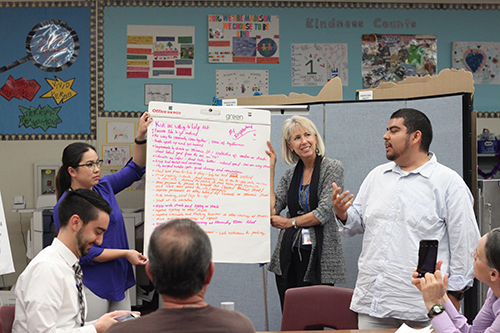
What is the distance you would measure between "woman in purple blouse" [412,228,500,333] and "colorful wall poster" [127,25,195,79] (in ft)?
12.9

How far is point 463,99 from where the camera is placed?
10.3 feet

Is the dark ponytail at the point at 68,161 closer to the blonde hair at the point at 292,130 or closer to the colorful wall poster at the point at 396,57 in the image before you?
the blonde hair at the point at 292,130

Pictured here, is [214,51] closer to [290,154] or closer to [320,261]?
[290,154]

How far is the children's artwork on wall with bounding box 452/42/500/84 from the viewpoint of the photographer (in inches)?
204

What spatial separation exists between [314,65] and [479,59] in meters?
1.89

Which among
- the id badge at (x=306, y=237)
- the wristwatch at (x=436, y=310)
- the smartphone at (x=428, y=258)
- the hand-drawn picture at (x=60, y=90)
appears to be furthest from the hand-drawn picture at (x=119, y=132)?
the wristwatch at (x=436, y=310)

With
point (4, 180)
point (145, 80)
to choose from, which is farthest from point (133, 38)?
point (4, 180)

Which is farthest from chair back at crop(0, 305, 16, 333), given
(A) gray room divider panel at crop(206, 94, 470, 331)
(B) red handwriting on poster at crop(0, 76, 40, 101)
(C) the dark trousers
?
(B) red handwriting on poster at crop(0, 76, 40, 101)

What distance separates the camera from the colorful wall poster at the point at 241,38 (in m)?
5.05

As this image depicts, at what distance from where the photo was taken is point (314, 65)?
16.8ft

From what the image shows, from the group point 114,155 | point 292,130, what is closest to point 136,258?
point 292,130

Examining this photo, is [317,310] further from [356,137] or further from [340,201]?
[356,137]

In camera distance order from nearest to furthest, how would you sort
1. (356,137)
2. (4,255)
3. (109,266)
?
1. (109,266)
2. (4,255)
3. (356,137)

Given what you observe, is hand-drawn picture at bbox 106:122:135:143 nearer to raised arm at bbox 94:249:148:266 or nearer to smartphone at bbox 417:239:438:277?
raised arm at bbox 94:249:148:266
